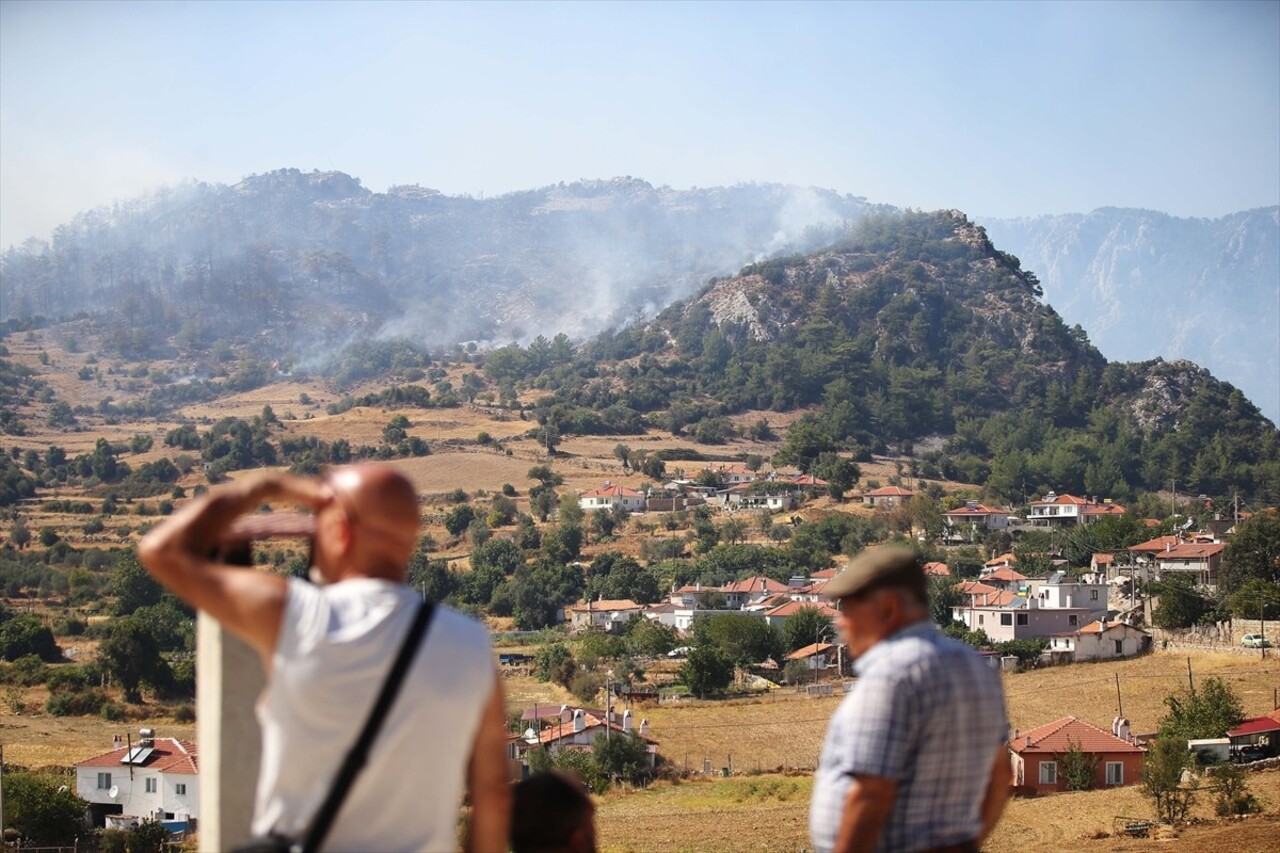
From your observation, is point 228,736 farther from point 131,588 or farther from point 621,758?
point 131,588

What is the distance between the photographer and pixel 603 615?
48000mm

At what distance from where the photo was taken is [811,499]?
68.9 metres

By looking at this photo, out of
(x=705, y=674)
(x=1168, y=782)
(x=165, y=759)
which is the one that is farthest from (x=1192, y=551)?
(x=165, y=759)

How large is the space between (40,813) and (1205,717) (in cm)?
1826

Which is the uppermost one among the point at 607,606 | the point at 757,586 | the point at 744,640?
the point at 757,586

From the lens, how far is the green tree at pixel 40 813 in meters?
21.4

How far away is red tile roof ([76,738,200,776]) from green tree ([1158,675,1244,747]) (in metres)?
15.5

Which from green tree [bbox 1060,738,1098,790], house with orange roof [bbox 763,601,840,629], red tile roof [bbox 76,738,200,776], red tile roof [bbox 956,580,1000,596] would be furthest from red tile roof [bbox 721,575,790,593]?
red tile roof [bbox 76,738,200,776]

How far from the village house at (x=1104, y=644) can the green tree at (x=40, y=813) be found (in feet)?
80.8

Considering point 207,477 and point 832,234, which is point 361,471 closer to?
point 207,477

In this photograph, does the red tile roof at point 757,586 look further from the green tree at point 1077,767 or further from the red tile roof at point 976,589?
the green tree at point 1077,767

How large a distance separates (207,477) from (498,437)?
16220 millimetres

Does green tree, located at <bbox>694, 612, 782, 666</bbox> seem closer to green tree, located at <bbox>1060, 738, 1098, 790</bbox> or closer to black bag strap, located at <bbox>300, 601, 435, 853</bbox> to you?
green tree, located at <bbox>1060, 738, 1098, 790</bbox>

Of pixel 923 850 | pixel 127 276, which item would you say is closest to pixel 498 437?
pixel 923 850
